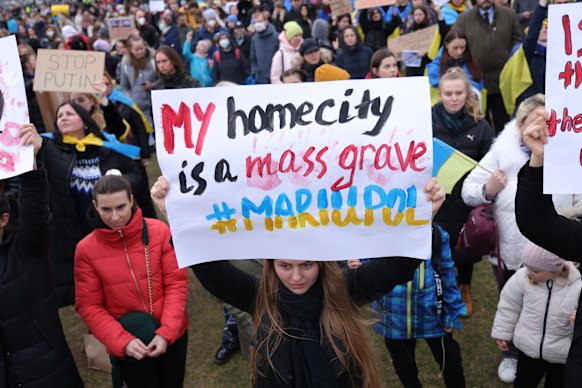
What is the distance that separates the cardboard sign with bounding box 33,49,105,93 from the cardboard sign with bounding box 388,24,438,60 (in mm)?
4153

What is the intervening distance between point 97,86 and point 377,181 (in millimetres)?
3755

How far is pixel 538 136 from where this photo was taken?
2.05 m

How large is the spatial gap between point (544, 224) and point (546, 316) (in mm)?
1209

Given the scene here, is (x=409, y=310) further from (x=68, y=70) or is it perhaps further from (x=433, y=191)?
(x=68, y=70)

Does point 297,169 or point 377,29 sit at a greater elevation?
point 377,29

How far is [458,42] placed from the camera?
587cm

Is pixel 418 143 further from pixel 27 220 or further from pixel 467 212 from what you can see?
pixel 467 212

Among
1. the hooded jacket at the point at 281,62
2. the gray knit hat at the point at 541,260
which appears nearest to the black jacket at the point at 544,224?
the gray knit hat at the point at 541,260

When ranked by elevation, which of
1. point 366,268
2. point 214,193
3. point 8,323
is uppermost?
point 214,193

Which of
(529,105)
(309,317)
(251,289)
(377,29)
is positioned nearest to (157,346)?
(251,289)


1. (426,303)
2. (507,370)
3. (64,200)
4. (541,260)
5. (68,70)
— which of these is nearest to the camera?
(541,260)

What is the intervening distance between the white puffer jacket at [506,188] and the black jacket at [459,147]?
0.35 metres

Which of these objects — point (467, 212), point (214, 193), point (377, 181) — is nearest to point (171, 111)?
point (214, 193)

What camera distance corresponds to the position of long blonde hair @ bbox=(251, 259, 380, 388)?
234 cm
